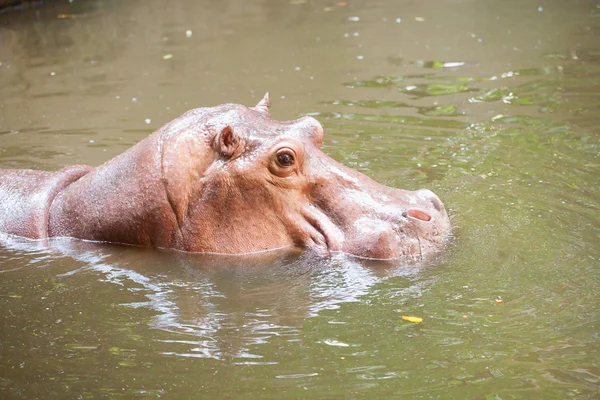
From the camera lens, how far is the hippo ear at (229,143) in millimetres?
5840

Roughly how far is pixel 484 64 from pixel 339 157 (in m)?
4.14

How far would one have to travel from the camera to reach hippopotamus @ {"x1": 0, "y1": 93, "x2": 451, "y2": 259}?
588 cm

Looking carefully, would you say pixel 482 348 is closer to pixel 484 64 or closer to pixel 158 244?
pixel 158 244

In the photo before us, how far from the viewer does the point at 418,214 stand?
19.5ft

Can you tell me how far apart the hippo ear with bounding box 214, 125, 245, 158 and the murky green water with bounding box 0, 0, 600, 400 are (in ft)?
2.51

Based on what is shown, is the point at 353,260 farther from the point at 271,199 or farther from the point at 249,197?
the point at 249,197

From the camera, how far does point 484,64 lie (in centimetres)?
1169

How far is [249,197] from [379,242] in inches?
35.9

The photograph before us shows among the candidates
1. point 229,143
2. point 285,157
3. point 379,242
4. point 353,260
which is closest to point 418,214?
point 379,242

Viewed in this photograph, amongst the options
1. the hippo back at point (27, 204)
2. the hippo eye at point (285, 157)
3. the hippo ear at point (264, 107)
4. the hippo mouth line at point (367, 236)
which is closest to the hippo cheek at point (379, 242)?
the hippo mouth line at point (367, 236)

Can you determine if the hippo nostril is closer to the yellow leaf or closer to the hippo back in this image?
the yellow leaf


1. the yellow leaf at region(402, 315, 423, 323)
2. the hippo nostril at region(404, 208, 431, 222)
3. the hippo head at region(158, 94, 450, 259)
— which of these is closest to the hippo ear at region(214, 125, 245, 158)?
the hippo head at region(158, 94, 450, 259)

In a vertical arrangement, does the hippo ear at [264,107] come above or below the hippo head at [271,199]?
above

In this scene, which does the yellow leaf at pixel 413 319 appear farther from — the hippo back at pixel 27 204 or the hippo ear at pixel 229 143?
the hippo back at pixel 27 204
